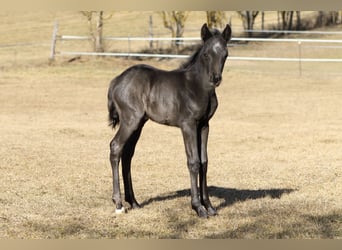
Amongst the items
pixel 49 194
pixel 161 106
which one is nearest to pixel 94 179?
pixel 49 194

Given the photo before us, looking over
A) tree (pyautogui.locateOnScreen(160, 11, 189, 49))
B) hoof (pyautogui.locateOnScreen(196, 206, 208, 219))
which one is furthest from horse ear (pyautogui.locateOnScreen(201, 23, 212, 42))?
tree (pyautogui.locateOnScreen(160, 11, 189, 49))

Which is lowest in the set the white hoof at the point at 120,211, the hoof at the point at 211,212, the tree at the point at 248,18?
the tree at the point at 248,18

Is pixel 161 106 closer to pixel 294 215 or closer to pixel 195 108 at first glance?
pixel 195 108

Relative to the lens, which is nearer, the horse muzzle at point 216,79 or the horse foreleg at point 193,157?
the horse muzzle at point 216,79

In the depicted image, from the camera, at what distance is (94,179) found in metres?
9.01

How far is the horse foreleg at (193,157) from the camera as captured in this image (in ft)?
20.5

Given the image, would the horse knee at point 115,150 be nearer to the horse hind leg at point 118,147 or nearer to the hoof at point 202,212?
the horse hind leg at point 118,147

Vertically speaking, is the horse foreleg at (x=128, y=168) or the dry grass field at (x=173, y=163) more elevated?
the horse foreleg at (x=128, y=168)

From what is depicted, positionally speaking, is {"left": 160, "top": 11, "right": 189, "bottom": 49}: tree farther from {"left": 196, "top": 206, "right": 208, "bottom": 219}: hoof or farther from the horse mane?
{"left": 196, "top": 206, "right": 208, "bottom": 219}: hoof

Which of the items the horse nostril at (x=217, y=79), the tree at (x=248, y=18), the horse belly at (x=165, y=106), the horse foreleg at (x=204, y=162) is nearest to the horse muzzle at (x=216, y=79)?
the horse nostril at (x=217, y=79)

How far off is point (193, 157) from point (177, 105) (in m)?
0.58

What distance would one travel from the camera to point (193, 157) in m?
6.34

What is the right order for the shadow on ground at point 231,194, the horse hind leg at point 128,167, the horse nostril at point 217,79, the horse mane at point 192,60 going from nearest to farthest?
1. the horse nostril at point 217,79
2. the horse mane at point 192,60
3. the horse hind leg at point 128,167
4. the shadow on ground at point 231,194

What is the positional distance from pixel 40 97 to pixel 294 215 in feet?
52.5
